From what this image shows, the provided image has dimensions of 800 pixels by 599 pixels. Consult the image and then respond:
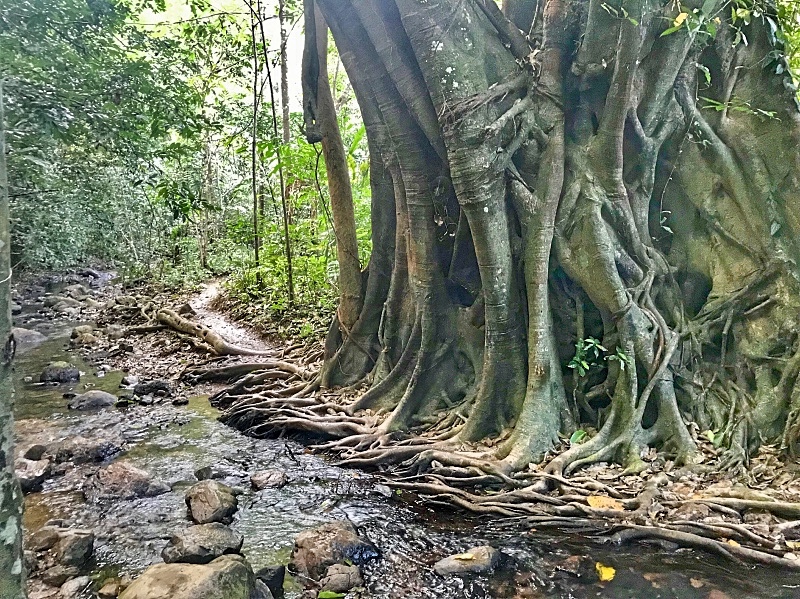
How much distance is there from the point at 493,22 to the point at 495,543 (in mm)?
4565

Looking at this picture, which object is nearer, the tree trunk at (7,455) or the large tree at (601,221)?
the tree trunk at (7,455)

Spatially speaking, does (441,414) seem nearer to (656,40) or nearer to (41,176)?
(656,40)

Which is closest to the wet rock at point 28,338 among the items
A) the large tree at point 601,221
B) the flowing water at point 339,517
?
the flowing water at point 339,517

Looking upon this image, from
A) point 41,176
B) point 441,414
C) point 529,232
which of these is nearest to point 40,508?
point 441,414

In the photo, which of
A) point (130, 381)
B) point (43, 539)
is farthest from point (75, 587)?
point (130, 381)

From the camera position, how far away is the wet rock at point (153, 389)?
8164 mm

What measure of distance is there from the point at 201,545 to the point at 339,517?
3.88 ft

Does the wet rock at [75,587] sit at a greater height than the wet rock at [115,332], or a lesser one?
lesser

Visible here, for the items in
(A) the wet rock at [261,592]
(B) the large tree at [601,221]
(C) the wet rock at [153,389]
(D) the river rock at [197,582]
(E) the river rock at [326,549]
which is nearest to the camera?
(D) the river rock at [197,582]

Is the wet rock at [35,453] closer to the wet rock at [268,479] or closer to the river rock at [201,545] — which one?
the wet rock at [268,479]

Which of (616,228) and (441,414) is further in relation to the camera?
(441,414)

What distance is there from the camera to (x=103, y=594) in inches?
134

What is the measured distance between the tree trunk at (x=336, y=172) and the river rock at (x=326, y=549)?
342cm

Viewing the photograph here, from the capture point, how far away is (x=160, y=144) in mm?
8945
